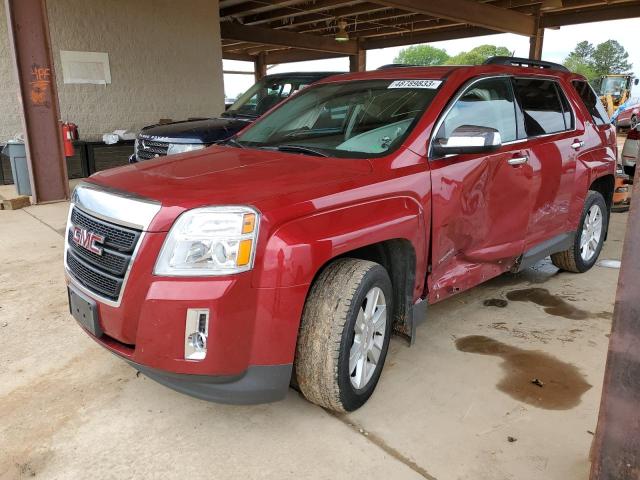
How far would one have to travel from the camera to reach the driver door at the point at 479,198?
3.04 metres

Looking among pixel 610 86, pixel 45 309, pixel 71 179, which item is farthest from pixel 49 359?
pixel 610 86

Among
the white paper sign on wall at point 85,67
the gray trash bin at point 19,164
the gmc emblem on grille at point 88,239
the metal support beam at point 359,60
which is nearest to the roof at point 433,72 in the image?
the gmc emblem on grille at point 88,239

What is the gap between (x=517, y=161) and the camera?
3.56 metres

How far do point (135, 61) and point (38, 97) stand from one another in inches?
159

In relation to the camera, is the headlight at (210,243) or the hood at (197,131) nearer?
the headlight at (210,243)

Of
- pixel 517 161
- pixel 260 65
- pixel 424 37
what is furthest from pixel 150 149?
pixel 260 65

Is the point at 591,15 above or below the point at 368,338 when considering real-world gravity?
above

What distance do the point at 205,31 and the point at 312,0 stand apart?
3242mm

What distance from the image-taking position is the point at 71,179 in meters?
9.95

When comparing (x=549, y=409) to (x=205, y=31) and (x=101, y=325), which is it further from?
(x=205, y=31)

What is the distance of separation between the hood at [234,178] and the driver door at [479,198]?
2.00 ft

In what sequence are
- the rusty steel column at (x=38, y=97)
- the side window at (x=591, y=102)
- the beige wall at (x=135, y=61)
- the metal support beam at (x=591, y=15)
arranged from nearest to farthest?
the side window at (x=591, y=102), the rusty steel column at (x=38, y=97), the beige wall at (x=135, y=61), the metal support beam at (x=591, y=15)

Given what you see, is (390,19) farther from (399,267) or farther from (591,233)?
(399,267)

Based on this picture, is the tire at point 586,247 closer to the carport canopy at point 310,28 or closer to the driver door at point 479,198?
the driver door at point 479,198
